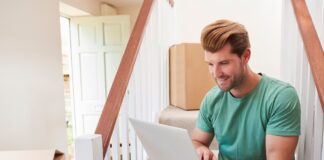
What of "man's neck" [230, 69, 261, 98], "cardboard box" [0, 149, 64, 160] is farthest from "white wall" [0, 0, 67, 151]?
"man's neck" [230, 69, 261, 98]

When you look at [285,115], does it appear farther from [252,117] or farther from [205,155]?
[205,155]

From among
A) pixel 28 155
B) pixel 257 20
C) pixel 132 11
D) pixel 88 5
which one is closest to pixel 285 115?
pixel 28 155

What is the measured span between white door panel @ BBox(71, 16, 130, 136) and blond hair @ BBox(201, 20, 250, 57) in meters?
2.71

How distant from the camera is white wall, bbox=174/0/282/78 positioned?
2.78 m

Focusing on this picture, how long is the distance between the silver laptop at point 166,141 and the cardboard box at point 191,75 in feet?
3.02

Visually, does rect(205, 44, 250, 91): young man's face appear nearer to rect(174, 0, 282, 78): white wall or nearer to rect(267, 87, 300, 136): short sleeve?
rect(267, 87, 300, 136): short sleeve

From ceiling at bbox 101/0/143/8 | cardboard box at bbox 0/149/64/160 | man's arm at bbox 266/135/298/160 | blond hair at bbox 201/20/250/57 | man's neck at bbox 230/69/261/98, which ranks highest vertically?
ceiling at bbox 101/0/143/8

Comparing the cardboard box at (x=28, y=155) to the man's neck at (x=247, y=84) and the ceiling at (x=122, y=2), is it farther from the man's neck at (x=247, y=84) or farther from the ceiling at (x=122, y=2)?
the ceiling at (x=122, y=2)

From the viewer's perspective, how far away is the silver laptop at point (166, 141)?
0.82 meters

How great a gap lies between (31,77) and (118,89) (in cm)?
167

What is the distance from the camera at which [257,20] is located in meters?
2.81

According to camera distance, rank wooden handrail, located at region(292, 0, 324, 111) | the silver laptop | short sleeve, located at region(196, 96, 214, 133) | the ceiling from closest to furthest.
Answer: the silver laptop, wooden handrail, located at region(292, 0, 324, 111), short sleeve, located at region(196, 96, 214, 133), the ceiling

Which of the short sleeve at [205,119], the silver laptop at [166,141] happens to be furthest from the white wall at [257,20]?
the silver laptop at [166,141]

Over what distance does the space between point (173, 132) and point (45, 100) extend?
7.06 ft
